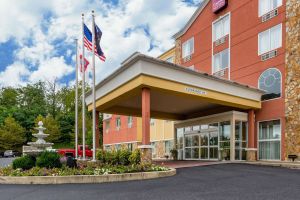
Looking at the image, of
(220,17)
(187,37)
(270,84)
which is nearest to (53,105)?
(187,37)

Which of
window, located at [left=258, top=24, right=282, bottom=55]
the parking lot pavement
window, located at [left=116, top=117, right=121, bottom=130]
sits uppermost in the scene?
window, located at [left=258, top=24, right=282, bottom=55]

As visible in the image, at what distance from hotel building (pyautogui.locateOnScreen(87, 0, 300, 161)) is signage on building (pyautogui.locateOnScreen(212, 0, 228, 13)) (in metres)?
0.10

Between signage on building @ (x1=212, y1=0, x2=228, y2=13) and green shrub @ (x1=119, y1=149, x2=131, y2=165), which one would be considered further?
signage on building @ (x1=212, y1=0, x2=228, y2=13)

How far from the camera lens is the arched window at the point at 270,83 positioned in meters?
22.9

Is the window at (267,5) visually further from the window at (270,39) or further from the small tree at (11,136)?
the small tree at (11,136)

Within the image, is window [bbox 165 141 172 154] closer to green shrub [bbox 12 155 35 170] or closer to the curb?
green shrub [bbox 12 155 35 170]

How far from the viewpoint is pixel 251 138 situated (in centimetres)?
2367

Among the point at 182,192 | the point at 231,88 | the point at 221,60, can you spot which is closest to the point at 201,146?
the point at 231,88

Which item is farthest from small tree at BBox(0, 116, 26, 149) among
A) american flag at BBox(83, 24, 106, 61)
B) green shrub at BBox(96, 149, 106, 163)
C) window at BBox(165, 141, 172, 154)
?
american flag at BBox(83, 24, 106, 61)

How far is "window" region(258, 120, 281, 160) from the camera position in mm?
22719

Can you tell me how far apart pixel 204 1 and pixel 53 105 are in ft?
195

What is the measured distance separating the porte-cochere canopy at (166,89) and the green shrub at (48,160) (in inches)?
217

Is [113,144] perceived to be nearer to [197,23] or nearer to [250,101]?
[197,23]

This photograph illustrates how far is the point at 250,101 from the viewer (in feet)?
75.8
